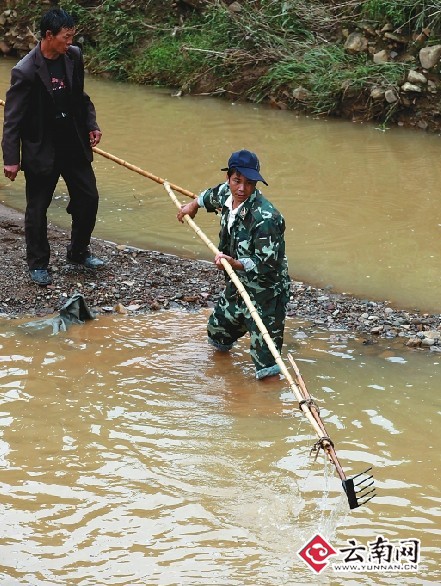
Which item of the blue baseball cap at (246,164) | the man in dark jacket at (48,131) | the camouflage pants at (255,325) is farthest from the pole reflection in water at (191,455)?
the blue baseball cap at (246,164)

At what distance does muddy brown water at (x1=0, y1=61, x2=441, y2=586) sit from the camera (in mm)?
4113

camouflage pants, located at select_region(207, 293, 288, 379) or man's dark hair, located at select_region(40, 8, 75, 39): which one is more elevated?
man's dark hair, located at select_region(40, 8, 75, 39)

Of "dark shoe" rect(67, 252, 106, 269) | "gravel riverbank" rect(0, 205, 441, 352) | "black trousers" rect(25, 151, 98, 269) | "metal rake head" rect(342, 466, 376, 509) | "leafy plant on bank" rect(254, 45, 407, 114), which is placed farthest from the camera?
"leafy plant on bank" rect(254, 45, 407, 114)

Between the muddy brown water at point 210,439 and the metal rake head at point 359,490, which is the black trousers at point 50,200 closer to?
the muddy brown water at point 210,439

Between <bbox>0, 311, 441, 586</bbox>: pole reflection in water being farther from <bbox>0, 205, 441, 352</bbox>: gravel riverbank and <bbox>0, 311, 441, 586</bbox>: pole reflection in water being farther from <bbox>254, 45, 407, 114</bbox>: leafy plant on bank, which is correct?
<bbox>254, 45, 407, 114</bbox>: leafy plant on bank

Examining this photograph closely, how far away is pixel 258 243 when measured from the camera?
527 cm

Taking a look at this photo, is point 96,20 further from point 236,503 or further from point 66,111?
point 236,503

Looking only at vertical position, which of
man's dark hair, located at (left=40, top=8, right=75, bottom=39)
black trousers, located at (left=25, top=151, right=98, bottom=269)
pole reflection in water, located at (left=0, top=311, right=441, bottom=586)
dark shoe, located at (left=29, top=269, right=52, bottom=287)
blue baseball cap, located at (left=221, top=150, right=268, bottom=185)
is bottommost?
pole reflection in water, located at (left=0, top=311, right=441, bottom=586)

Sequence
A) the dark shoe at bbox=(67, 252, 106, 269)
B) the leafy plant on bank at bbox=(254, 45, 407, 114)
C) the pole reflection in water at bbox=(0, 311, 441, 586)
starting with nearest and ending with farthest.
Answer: the pole reflection in water at bbox=(0, 311, 441, 586) < the dark shoe at bbox=(67, 252, 106, 269) < the leafy plant on bank at bbox=(254, 45, 407, 114)

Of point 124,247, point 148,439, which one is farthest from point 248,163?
point 124,247

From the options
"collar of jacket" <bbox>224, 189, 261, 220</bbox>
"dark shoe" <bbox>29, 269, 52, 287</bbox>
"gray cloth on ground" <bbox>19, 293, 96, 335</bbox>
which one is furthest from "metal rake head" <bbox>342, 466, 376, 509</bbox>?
"dark shoe" <bbox>29, 269, 52, 287</bbox>

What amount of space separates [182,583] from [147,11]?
1138cm

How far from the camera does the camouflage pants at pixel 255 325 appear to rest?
17.9ft

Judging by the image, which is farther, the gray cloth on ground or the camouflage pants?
the gray cloth on ground
